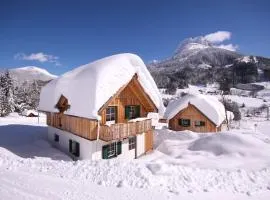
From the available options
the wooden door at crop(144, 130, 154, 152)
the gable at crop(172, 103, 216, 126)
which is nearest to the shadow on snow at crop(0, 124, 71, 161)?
the wooden door at crop(144, 130, 154, 152)

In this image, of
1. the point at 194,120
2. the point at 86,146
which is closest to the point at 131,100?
the point at 86,146

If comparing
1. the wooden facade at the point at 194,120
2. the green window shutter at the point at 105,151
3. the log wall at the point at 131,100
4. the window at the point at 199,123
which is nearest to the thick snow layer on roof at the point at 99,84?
the log wall at the point at 131,100

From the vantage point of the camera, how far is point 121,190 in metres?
9.55

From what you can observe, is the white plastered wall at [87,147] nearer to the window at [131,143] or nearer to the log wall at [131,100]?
the log wall at [131,100]

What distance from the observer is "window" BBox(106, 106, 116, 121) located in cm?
1738

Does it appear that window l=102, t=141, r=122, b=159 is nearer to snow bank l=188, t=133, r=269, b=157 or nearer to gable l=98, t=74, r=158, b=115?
gable l=98, t=74, r=158, b=115

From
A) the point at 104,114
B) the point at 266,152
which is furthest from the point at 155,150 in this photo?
the point at 266,152

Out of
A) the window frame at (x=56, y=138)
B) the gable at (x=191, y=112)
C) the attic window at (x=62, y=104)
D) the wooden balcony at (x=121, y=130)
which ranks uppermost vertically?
the attic window at (x=62, y=104)

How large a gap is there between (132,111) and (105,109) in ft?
11.3

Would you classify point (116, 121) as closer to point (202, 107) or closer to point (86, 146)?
point (86, 146)

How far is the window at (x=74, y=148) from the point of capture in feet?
56.4

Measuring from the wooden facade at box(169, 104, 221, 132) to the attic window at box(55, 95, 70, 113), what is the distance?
54.5 ft

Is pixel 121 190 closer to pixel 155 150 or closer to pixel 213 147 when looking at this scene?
pixel 213 147

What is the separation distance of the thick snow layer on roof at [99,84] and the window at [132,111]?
1.74 meters
